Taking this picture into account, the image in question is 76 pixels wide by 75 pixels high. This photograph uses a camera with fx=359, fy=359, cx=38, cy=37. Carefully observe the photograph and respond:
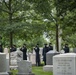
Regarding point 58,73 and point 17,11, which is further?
point 17,11

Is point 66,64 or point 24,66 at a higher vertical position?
point 66,64

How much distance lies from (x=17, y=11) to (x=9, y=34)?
181 centimetres

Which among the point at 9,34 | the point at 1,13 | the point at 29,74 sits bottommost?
the point at 29,74

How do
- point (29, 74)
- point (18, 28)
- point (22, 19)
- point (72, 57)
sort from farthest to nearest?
point (22, 19)
point (18, 28)
point (29, 74)
point (72, 57)

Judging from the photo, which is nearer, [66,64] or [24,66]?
[66,64]

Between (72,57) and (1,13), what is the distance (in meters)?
12.6

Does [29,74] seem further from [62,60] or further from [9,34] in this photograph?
[9,34]

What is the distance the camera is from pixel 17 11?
25.8 meters

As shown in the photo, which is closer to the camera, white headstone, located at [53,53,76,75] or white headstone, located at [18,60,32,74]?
white headstone, located at [53,53,76,75]

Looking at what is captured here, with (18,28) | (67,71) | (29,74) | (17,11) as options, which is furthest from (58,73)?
(17,11)

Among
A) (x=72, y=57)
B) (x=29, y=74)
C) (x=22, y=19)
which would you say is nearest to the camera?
(x=72, y=57)

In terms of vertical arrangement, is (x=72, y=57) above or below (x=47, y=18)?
below

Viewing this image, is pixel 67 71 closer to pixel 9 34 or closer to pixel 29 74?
pixel 29 74

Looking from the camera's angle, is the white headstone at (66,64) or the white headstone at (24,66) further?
the white headstone at (24,66)
